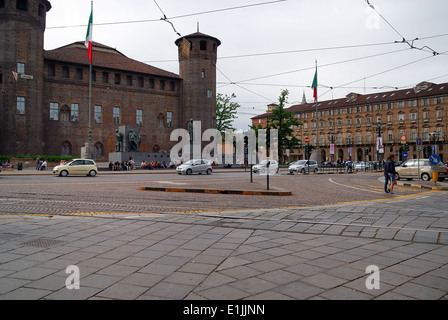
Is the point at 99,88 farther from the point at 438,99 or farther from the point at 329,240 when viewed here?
the point at 438,99

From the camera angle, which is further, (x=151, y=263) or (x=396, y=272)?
(x=151, y=263)

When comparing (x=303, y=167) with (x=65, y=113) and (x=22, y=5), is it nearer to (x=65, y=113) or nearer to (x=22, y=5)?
(x=65, y=113)

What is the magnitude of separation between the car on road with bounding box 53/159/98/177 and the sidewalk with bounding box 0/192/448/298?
2053 cm

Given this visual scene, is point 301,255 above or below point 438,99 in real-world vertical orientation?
below

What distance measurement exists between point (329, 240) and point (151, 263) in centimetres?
272

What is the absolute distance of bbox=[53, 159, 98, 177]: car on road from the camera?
25922 millimetres

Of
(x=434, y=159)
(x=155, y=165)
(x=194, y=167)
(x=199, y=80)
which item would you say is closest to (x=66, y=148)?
(x=155, y=165)

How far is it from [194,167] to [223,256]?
89.2 feet

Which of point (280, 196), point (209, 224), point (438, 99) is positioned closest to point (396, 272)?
point (209, 224)

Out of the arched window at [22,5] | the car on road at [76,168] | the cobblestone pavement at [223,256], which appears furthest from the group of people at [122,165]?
the cobblestone pavement at [223,256]

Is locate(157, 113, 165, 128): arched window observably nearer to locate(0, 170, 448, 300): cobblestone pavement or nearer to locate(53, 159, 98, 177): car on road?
locate(53, 159, 98, 177): car on road

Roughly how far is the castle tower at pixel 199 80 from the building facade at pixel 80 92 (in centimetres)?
16

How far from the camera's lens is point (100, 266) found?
3.78 metres
